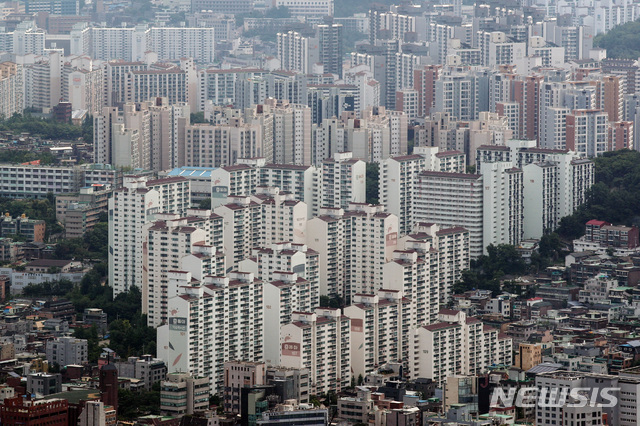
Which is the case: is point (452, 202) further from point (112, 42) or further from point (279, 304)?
point (112, 42)

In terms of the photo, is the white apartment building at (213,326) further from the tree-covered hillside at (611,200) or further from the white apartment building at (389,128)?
the white apartment building at (389,128)

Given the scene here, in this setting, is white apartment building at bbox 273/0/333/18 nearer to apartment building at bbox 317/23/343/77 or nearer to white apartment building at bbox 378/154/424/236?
apartment building at bbox 317/23/343/77

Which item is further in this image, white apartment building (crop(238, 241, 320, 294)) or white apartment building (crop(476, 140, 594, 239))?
white apartment building (crop(476, 140, 594, 239))

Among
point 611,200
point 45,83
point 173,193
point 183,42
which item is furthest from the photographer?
point 183,42

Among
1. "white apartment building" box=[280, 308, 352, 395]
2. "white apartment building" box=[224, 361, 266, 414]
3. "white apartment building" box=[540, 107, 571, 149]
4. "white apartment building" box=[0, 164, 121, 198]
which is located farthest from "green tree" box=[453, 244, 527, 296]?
"white apartment building" box=[540, 107, 571, 149]

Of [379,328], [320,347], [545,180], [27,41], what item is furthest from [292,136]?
[27,41]

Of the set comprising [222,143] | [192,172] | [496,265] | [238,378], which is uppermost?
[222,143]

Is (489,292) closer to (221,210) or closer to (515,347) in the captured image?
(515,347)

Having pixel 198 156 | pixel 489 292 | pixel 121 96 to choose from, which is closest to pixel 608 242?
pixel 489 292
